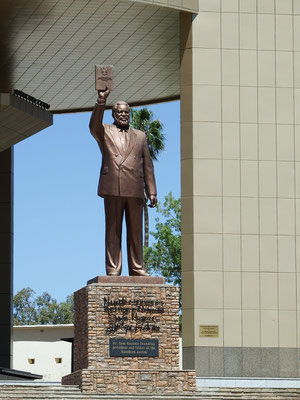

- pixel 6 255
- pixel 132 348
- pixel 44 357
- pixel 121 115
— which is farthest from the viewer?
pixel 44 357

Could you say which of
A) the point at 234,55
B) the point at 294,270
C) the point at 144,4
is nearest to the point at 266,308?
the point at 294,270

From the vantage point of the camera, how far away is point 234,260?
89.6 ft

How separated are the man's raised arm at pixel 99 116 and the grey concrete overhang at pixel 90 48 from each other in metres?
5.45

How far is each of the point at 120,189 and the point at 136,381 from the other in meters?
3.94

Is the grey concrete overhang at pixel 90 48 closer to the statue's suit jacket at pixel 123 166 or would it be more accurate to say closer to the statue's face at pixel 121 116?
the statue's face at pixel 121 116

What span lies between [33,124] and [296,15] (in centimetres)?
1058

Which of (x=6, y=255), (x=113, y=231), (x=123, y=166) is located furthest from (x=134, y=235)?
(x=6, y=255)

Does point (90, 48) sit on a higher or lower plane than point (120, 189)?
higher

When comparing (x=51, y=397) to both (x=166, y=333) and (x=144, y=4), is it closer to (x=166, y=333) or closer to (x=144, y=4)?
(x=166, y=333)

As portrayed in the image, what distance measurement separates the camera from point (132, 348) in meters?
23.0

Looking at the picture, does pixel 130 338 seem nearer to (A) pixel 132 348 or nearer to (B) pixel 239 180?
(A) pixel 132 348

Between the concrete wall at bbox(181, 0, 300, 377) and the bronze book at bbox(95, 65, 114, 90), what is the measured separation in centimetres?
451

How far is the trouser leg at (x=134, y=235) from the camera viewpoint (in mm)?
23953

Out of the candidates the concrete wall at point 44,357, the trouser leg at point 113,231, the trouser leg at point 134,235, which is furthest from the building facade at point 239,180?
the concrete wall at point 44,357
